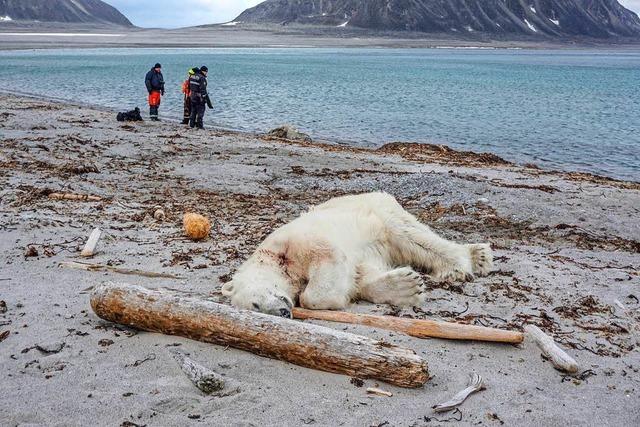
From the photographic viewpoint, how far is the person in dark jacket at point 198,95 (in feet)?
71.2

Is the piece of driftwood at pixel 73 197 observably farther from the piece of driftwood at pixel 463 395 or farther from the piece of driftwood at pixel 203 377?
the piece of driftwood at pixel 463 395

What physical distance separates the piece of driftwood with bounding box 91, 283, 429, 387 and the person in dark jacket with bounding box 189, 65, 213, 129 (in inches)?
706

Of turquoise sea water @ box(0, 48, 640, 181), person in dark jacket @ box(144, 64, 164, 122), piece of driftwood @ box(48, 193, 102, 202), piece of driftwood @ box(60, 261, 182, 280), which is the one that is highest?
person in dark jacket @ box(144, 64, 164, 122)

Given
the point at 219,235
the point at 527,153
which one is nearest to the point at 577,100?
the point at 527,153

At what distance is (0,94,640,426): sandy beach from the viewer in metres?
3.67

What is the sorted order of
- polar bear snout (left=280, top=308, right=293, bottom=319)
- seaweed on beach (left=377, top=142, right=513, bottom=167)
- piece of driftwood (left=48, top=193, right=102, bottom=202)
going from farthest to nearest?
seaweed on beach (left=377, top=142, right=513, bottom=167), piece of driftwood (left=48, top=193, right=102, bottom=202), polar bear snout (left=280, top=308, right=293, bottom=319)

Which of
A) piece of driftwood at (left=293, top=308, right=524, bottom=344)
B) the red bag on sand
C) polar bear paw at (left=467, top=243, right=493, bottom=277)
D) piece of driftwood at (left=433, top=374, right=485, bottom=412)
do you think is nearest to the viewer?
piece of driftwood at (left=433, top=374, right=485, bottom=412)

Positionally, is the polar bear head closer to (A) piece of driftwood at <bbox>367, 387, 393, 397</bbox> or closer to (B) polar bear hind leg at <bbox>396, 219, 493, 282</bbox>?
(A) piece of driftwood at <bbox>367, 387, 393, 397</bbox>

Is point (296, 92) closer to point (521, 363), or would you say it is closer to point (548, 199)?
point (548, 199)

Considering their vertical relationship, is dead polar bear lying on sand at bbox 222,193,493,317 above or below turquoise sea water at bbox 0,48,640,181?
above

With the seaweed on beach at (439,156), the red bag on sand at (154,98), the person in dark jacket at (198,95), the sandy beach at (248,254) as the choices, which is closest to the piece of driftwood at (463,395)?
the sandy beach at (248,254)

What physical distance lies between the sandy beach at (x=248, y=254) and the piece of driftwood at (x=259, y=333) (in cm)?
8

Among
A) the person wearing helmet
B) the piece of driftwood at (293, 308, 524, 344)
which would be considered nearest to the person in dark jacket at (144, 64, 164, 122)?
the person wearing helmet

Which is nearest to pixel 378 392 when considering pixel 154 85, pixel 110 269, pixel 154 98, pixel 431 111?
pixel 110 269
